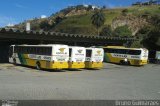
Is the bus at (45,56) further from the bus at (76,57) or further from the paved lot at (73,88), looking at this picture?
the paved lot at (73,88)

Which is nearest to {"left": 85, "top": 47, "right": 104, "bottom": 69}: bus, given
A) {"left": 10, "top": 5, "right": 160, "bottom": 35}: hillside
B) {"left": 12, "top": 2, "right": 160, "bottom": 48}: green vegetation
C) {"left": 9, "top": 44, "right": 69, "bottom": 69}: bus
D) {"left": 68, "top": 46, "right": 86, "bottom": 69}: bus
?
{"left": 68, "top": 46, "right": 86, "bottom": 69}: bus

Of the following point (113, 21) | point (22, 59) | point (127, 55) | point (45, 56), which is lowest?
point (22, 59)

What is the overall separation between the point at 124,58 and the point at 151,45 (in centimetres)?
1867

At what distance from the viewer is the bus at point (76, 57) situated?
3869 cm

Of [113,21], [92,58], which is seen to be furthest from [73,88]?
[113,21]

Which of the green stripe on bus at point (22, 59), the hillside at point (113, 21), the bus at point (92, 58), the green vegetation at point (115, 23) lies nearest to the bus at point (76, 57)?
the bus at point (92, 58)

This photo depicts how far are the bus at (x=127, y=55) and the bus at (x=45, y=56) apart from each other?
18998 mm

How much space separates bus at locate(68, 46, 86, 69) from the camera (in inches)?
1523

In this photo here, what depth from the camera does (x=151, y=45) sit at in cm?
7344

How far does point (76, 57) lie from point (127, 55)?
18656 millimetres

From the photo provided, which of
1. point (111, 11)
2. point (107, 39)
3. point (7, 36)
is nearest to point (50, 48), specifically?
point (7, 36)

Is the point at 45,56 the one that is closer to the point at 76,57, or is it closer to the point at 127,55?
the point at 76,57

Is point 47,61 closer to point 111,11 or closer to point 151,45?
point 151,45

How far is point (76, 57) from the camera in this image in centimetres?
3928
